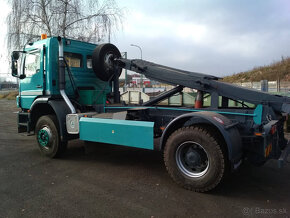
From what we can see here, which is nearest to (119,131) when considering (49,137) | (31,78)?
(49,137)

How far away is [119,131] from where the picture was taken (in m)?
4.80

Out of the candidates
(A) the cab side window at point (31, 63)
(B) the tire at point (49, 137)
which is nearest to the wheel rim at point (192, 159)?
(B) the tire at point (49, 137)

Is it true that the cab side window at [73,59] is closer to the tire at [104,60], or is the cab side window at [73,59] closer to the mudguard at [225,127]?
the tire at [104,60]

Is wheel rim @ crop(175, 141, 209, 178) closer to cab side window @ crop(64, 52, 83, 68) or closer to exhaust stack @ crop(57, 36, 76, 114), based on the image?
exhaust stack @ crop(57, 36, 76, 114)

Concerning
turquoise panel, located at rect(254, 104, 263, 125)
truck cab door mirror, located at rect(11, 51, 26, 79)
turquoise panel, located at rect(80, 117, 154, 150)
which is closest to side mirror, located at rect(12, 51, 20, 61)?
truck cab door mirror, located at rect(11, 51, 26, 79)

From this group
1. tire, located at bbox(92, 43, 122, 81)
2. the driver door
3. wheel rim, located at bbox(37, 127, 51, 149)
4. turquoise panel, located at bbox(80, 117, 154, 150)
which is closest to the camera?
turquoise panel, located at bbox(80, 117, 154, 150)

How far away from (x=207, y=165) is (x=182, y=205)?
Answer: 34.2 inches

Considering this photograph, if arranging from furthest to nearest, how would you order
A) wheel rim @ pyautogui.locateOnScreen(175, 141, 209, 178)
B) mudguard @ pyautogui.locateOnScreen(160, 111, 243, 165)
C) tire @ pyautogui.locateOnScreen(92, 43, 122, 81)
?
tire @ pyautogui.locateOnScreen(92, 43, 122, 81), wheel rim @ pyautogui.locateOnScreen(175, 141, 209, 178), mudguard @ pyautogui.locateOnScreen(160, 111, 243, 165)

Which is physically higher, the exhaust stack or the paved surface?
the exhaust stack

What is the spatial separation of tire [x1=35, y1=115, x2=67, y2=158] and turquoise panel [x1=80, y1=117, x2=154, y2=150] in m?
0.86

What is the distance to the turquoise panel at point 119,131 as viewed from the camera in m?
4.48

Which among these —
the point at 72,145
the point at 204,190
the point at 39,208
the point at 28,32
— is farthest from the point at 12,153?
the point at 28,32

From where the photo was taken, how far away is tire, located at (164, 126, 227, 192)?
12.6 feet

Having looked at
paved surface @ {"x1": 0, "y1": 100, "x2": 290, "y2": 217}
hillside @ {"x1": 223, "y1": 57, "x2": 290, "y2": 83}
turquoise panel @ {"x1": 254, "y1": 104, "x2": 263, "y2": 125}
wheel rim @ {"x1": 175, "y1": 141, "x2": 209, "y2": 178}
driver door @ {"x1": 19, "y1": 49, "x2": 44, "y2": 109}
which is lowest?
paved surface @ {"x1": 0, "y1": 100, "x2": 290, "y2": 217}
